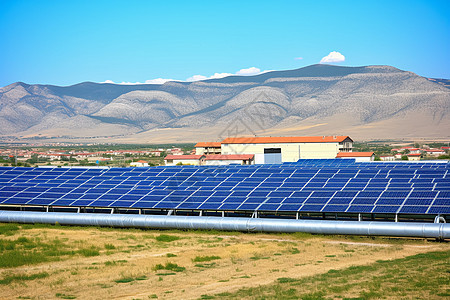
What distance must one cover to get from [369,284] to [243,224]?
17430mm

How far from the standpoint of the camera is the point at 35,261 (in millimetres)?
30172

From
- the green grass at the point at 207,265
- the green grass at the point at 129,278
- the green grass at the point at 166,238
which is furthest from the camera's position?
the green grass at the point at 166,238

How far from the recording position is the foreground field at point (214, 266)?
2242cm

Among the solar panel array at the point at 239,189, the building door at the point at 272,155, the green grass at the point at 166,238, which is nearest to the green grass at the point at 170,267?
the green grass at the point at 166,238

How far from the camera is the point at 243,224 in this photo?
39.2 metres

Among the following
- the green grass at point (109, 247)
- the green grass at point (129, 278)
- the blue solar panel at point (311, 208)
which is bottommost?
the green grass at point (109, 247)

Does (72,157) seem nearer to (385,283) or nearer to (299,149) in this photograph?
(299,149)

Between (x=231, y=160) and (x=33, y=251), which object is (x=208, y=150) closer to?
(x=231, y=160)

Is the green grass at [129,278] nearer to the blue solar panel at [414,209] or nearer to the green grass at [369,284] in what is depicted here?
the green grass at [369,284]

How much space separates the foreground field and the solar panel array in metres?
3.08

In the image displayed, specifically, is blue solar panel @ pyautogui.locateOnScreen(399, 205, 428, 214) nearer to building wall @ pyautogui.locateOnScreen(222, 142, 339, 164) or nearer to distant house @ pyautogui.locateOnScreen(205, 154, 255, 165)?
distant house @ pyautogui.locateOnScreen(205, 154, 255, 165)

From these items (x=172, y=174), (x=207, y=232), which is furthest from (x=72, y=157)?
(x=207, y=232)

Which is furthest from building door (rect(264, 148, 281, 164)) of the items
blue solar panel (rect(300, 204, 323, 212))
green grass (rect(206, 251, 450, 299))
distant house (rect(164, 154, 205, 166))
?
green grass (rect(206, 251, 450, 299))

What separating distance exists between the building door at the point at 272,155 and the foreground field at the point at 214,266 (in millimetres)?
76045
